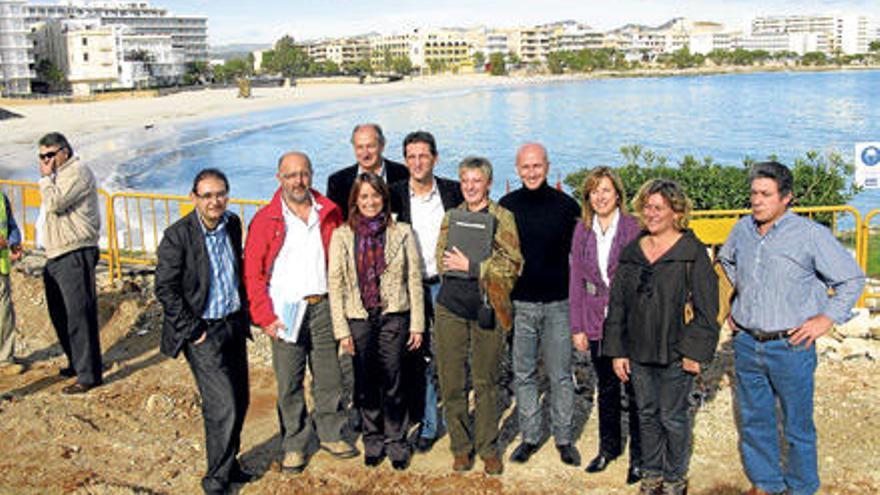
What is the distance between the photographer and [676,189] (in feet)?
13.5

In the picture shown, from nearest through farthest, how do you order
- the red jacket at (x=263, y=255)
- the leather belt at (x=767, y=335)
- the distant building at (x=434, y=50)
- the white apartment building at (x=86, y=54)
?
the leather belt at (x=767, y=335) → the red jacket at (x=263, y=255) → the white apartment building at (x=86, y=54) → the distant building at (x=434, y=50)

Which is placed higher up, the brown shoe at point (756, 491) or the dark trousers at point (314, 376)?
the dark trousers at point (314, 376)

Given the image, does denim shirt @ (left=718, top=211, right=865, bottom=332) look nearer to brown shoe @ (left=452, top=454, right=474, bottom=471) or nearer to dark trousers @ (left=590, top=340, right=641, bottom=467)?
dark trousers @ (left=590, top=340, right=641, bottom=467)

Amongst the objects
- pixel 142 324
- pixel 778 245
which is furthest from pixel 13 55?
pixel 778 245

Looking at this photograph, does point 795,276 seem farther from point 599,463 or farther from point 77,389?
point 77,389

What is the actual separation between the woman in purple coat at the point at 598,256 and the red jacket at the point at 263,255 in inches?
58.6

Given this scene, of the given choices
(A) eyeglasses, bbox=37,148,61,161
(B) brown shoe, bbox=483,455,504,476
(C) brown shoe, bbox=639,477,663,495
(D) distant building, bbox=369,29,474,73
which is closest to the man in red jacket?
(B) brown shoe, bbox=483,455,504,476

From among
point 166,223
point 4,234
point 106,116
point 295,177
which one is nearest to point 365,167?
point 295,177

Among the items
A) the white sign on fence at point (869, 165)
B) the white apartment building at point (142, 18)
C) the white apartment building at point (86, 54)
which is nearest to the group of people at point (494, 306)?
the white sign on fence at point (869, 165)

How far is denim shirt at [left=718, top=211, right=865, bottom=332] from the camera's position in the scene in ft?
12.9

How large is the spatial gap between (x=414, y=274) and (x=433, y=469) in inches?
48.2

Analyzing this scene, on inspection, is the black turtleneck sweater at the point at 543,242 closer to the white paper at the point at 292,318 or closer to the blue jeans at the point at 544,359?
the blue jeans at the point at 544,359

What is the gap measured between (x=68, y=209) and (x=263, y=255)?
2380 millimetres

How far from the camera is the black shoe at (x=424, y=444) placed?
5.16m
